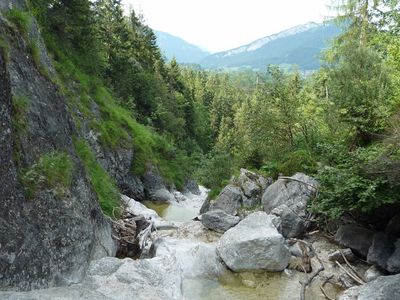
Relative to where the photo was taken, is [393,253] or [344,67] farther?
[344,67]

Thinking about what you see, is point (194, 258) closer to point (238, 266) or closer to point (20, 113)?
point (238, 266)

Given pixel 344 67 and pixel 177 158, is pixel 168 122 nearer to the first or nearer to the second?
pixel 177 158

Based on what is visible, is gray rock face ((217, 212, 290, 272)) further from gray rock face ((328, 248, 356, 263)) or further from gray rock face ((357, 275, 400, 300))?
gray rock face ((357, 275, 400, 300))

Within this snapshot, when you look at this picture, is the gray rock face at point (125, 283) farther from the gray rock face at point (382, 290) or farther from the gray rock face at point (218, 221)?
the gray rock face at point (218, 221)

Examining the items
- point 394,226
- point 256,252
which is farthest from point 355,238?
point 256,252

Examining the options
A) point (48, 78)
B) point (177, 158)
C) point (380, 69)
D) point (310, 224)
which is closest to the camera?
point (48, 78)

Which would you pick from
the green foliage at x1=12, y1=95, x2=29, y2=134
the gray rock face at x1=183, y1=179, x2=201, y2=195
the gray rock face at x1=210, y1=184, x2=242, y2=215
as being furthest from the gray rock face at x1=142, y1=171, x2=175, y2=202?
the green foliage at x1=12, y1=95, x2=29, y2=134

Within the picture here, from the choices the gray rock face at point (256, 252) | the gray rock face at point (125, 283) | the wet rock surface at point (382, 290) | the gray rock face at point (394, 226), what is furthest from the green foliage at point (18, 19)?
the gray rock face at point (394, 226)

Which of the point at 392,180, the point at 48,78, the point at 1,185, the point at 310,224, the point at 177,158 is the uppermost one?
the point at 48,78

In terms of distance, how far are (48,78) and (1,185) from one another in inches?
228

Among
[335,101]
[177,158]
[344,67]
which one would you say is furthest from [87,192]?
[177,158]

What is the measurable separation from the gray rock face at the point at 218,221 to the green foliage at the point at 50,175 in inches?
315

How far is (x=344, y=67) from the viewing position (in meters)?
19.9

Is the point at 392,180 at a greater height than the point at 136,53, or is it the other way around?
the point at 136,53
